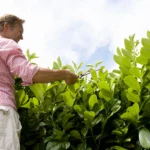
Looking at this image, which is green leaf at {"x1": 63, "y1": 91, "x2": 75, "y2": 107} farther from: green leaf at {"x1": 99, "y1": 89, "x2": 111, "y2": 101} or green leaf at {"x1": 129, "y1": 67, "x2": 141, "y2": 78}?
green leaf at {"x1": 129, "y1": 67, "x2": 141, "y2": 78}

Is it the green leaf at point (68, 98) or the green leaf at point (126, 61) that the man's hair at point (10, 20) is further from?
the green leaf at point (126, 61)

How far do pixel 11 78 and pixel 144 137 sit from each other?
2.78ft

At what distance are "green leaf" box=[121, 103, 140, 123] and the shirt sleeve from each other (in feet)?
1.75

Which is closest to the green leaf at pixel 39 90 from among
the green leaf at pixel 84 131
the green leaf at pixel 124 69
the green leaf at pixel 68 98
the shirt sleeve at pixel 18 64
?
the green leaf at pixel 68 98

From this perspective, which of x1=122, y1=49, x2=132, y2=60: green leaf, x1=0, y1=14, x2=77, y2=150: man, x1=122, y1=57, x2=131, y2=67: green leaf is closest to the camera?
x1=0, y1=14, x2=77, y2=150: man

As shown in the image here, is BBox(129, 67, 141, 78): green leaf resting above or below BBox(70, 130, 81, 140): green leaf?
above

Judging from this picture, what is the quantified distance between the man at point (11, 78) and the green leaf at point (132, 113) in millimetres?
356

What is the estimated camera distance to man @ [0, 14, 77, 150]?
2.13 metres

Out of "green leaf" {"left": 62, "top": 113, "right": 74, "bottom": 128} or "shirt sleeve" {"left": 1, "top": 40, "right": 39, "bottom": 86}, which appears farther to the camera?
"green leaf" {"left": 62, "top": 113, "right": 74, "bottom": 128}

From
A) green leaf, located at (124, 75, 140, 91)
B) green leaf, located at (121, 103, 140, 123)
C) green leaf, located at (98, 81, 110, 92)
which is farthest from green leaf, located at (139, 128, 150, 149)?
green leaf, located at (98, 81, 110, 92)

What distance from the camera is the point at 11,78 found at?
2357mm

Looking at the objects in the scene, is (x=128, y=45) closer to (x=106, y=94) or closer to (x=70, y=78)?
(x=106, y=94)

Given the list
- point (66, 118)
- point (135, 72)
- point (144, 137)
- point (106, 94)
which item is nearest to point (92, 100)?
point (106, 94)

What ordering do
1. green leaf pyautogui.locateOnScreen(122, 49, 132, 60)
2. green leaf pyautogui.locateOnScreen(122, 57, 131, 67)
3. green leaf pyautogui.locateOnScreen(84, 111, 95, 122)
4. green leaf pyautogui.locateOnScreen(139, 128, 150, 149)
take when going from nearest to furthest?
green leaf pyautogui.locateOnScreen(139, 128, 150, 149)
green leaf pyautogui.locateOnScreen(84, 111, 95, 122)
green leaf pyautogui.locateOnScreen(122, 57, 131, 67)
green leaf pyautogui.locateOnScreen(122, 49, 132, 60)
